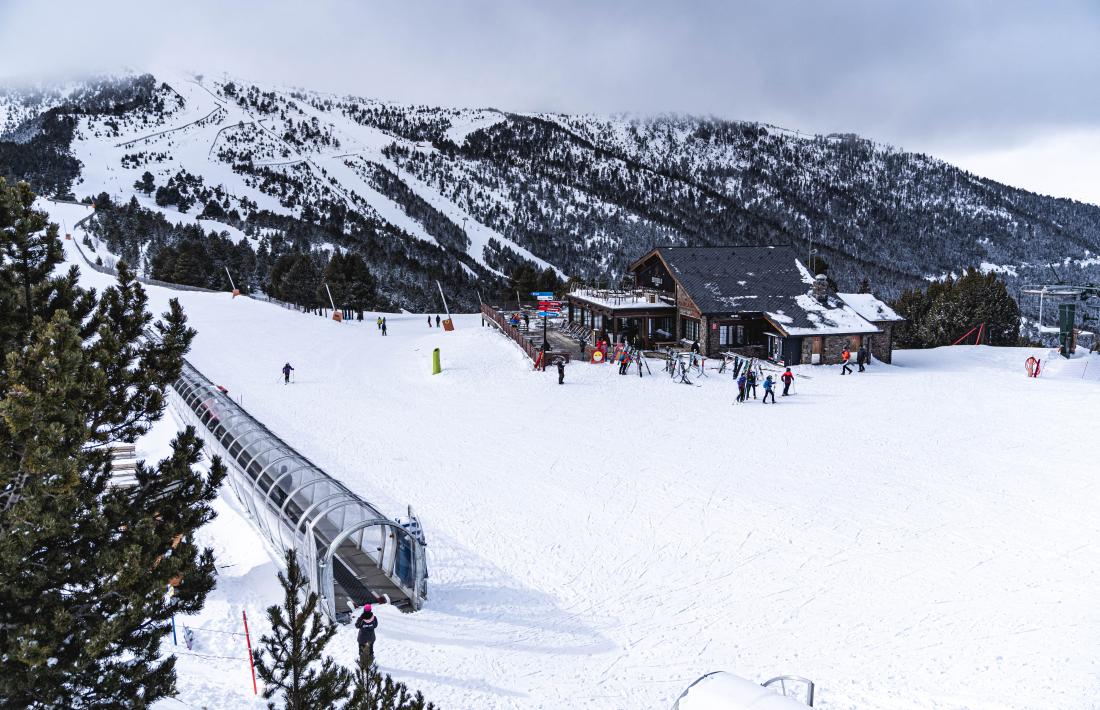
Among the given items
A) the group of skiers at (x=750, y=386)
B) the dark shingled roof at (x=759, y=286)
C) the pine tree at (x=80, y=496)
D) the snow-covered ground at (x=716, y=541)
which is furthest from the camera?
the dark shingled roof at (x=759, y=286)

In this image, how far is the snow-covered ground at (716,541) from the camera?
10359 mm

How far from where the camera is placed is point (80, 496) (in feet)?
22.5

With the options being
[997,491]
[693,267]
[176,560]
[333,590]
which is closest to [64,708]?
[176,560]

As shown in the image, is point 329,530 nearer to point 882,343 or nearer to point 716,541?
point 716,541

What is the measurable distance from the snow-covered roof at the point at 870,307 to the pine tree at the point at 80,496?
35.6m

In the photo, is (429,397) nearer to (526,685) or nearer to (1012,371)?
(526,685)

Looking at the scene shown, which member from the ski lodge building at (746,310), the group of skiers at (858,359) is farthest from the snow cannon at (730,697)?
the ski lodge building at (746,310)

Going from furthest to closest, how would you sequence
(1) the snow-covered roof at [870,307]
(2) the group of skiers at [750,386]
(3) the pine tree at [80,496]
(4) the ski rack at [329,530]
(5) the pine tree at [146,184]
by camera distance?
(5) the pine tree at [146,184], (1) the snow-covered roof at [870,307], (2) the group of skiers at [750,386], (4) the ski rack at [329,530], (3) the pine tree at [80,496]

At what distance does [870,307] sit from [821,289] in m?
3.11

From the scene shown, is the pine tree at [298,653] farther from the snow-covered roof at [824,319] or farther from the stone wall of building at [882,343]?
the stone wall of building at [882,343]

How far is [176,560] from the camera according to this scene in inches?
289

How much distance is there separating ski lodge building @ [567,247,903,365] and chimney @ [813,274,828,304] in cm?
5

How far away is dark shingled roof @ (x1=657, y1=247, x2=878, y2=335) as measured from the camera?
35.4 meters

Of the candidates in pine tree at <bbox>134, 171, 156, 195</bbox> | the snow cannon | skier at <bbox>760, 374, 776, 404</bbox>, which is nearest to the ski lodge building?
skier at <bbox>760, 374, 776, 404</bbox>
